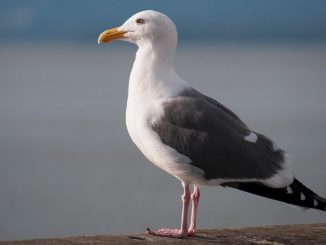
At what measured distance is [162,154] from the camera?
5848 mm

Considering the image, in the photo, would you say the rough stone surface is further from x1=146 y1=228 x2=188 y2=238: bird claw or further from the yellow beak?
the yellow beak

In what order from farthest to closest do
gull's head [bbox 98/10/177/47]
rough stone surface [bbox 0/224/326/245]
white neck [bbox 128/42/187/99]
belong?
gull's head [bbox 98/10/177/47]
white neck [bbox 128/42/187/99]
rough stone surface [bbox 0/224/326/245]

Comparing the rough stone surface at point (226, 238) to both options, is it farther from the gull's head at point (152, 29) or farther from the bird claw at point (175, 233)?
the gull's head at point (152, 29)

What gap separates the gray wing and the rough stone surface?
432mm

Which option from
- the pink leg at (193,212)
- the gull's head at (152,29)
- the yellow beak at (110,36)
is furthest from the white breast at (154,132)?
the yellow beak at (110,36)

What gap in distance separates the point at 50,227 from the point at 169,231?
192 inches

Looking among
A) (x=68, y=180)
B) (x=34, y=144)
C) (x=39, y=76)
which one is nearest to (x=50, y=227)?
(x=68, y=180)

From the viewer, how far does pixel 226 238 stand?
5938 mm

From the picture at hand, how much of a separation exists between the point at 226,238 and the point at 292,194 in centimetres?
54

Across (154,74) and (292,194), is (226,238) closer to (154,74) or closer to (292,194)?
(292,194)

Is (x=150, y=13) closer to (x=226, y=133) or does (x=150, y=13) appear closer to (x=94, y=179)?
(x=226, y=133)

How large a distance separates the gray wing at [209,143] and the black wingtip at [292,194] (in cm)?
8

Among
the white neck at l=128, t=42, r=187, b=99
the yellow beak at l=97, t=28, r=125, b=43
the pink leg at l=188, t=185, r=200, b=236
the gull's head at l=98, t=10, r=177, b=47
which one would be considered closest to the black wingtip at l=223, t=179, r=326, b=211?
the pink leg at l=188, t=185, r=200, b=236

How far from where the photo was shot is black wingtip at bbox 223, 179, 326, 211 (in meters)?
5.79
